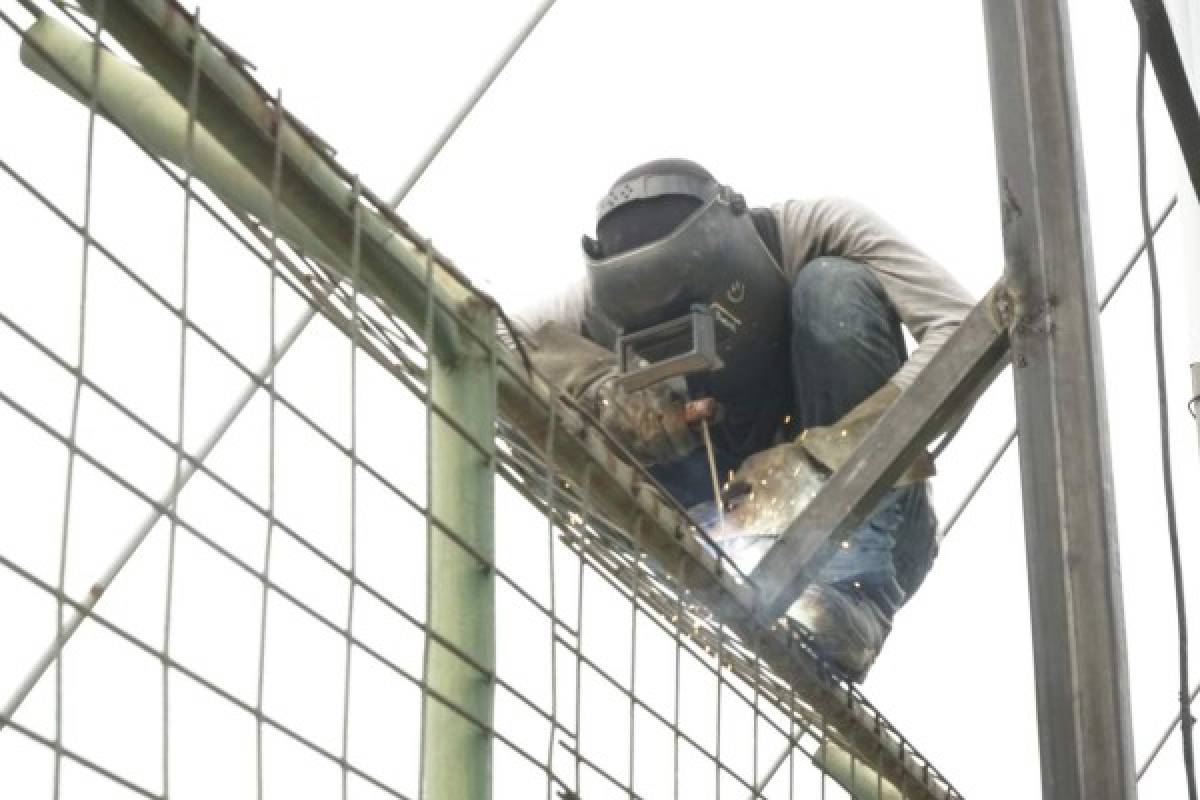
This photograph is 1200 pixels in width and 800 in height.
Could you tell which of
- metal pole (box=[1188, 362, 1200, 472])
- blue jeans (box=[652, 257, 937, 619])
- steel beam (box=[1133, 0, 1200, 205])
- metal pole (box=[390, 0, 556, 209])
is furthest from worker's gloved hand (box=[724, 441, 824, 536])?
metal pole (box=[390, 0, 556, 209])

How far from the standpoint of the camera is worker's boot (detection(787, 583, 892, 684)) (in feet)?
10.1

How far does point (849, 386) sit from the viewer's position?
3.29 m

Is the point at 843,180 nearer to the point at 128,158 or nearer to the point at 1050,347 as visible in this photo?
the point at 128,158

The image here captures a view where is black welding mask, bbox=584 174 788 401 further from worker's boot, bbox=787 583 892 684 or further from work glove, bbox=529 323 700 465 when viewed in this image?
worker's boot, bbox=787 583 892 684

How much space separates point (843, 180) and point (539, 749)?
1156mm

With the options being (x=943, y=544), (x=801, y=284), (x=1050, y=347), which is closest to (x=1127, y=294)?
(x=943, y=544)

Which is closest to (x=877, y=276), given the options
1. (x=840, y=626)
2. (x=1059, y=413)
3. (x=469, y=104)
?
(x=840, y=626)

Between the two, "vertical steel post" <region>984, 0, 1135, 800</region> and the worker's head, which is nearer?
"vertical steel post" <region>984, 0, 1135, 800</region>

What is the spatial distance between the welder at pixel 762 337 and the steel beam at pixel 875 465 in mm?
541

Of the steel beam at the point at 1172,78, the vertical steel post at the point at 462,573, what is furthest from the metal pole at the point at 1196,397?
the vertical steel post at the point at 462,573

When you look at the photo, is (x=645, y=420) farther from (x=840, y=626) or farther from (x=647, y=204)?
(x=840, y=626)

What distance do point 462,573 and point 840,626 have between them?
115 cm

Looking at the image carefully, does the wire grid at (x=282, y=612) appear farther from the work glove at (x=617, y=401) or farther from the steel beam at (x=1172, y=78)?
Result: the steel beam at (x=1172, y=78)

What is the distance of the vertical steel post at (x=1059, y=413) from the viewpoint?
194cm
